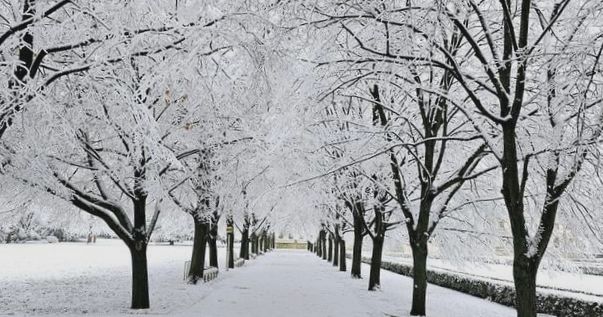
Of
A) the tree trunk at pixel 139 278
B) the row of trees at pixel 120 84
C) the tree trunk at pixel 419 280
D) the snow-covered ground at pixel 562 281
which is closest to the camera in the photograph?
the row of trees at pixel 120 84

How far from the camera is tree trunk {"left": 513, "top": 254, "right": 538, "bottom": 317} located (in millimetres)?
6418

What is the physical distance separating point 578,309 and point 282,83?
8.73m

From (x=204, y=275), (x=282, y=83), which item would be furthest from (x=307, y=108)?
(x=204, y=275)

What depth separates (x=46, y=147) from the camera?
7.79 meters

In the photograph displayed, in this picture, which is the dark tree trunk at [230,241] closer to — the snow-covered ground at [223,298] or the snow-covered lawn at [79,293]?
the snow-covered lawn at [79,293]

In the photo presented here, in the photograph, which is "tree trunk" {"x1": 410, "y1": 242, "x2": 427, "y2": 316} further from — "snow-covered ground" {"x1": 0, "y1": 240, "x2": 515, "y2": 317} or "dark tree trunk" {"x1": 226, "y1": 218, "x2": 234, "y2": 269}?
"dark tree trunk" {"x1": 226, "y1": 218, "x2": 234, "y2": 269}

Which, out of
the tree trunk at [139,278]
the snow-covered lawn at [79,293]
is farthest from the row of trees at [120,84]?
the snow-covered lawn at [79,293]

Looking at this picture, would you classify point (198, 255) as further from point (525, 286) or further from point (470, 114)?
point (525, 286)

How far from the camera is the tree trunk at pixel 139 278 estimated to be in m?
11.7

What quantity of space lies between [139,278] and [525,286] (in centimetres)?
849

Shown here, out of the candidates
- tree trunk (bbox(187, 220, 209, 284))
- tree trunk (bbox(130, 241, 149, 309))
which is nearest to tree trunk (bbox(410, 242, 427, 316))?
tree trunk (bbox(130, 241, 149, 309))

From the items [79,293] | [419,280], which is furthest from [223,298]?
[419,280]

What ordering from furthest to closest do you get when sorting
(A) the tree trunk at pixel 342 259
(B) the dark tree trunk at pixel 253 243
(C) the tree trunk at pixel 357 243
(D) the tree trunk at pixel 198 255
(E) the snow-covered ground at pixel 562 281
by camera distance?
1. (B) the dark tree trunk at pixel 253 243
2. (A) the tree trunk at pixel 342 259
3. (C) the tree trunk at pixel 357 243
4. (D) the tree trunk at pixel 198 255
5. (E) the snow-covered ground at pixel 562 281

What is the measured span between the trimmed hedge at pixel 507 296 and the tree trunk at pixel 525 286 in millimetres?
5718
